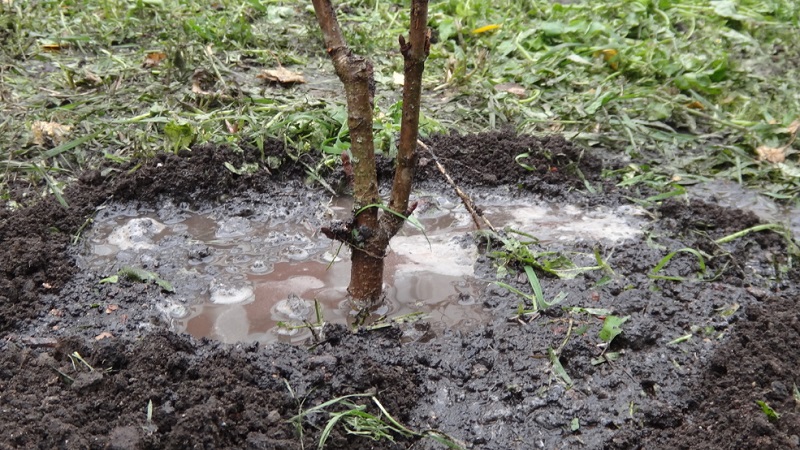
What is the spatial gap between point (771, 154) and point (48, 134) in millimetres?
3757

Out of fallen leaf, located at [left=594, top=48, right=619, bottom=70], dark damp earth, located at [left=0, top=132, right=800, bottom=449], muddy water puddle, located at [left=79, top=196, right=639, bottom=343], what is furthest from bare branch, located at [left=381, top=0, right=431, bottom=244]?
fallen leaf, located at [left=594, top=48, right=619, bottom=70]

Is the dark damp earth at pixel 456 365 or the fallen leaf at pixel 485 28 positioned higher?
the fallen leaf at pixel 485 28

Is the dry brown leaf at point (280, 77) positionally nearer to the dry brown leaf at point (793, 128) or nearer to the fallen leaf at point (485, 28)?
the fallen leaf at point (485, 28)

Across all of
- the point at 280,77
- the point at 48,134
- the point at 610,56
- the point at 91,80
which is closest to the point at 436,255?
the point at 280,77

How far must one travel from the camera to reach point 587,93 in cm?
453

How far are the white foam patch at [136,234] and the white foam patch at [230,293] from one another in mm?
452

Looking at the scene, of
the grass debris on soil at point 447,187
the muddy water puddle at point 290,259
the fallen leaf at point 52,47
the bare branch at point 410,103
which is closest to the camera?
the bare branch at point 410,103

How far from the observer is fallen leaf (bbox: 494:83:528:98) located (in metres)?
4.55

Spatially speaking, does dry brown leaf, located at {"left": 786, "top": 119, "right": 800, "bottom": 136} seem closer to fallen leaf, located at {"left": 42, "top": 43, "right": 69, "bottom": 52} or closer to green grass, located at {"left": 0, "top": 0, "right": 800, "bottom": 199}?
green grass, located at {"left": 0, "top": 0, "right": 800, "bottom": 199}

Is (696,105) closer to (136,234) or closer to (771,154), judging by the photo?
(771,154)

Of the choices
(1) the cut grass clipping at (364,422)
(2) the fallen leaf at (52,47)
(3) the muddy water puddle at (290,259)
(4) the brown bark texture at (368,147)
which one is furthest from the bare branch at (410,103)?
(2) the fallen leaf at (52,47)

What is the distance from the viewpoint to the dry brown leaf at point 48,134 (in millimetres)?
3840

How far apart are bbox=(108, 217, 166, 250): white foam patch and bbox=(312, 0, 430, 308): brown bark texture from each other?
1015mm

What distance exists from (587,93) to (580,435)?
2667 millimetres
